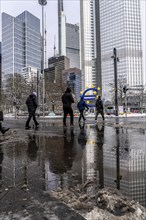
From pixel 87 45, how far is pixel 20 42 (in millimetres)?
90247

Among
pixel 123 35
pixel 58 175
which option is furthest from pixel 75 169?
pixel 123 35

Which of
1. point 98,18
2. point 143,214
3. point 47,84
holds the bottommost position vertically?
point 143,214

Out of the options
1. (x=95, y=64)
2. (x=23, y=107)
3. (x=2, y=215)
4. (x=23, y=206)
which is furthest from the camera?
(x=95, y=64)

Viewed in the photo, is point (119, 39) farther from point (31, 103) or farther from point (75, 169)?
point (75, 169)

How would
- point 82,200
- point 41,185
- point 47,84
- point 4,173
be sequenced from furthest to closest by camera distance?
point 47,84 → point 4,173 → point 41,185 → point 82,200

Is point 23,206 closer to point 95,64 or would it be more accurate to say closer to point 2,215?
point 2,215

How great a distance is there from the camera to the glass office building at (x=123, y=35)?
136 m

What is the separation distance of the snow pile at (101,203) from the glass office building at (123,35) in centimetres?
13394

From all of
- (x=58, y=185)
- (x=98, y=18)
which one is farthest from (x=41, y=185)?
(x=98, y=18)

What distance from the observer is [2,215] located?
1780 mm

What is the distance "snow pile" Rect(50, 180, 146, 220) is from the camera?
182 centimetres

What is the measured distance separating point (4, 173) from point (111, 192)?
64.9 inches

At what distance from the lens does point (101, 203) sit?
6.72 ft

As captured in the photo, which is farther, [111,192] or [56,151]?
[56,151]
